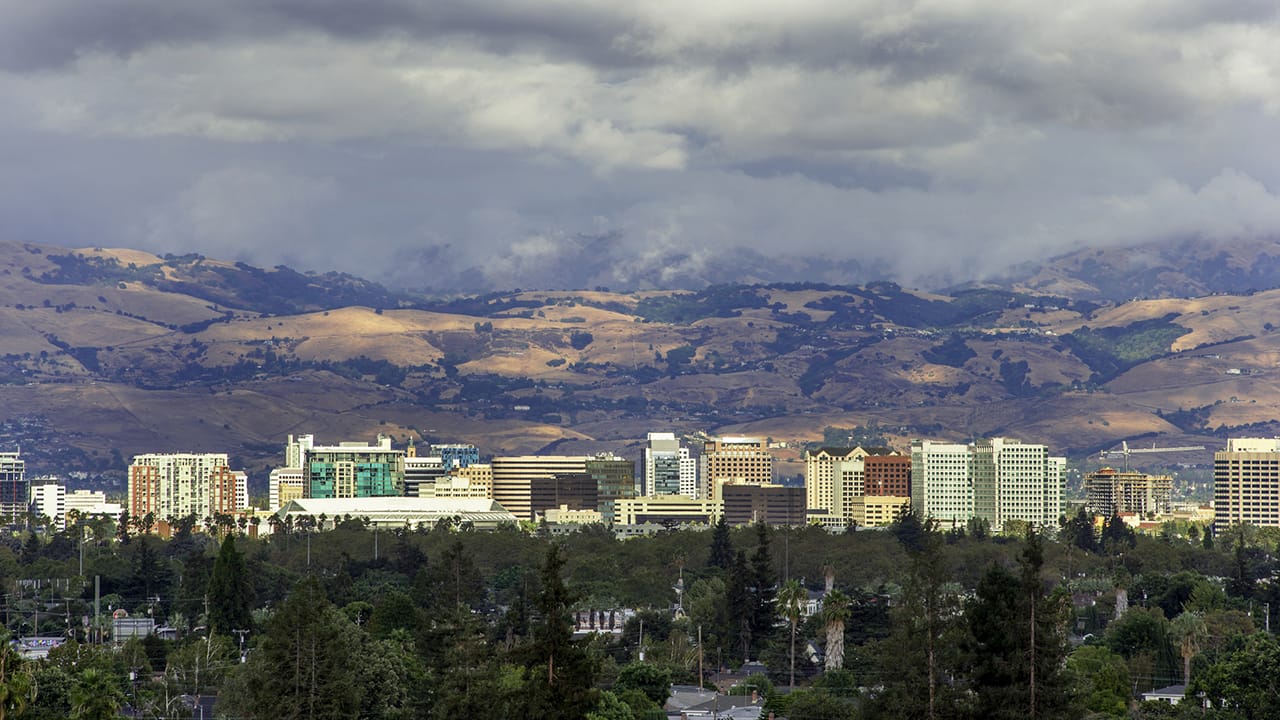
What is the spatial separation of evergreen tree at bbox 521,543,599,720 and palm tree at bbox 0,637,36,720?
26165mm

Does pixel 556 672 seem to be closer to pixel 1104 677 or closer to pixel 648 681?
pixel 648 681

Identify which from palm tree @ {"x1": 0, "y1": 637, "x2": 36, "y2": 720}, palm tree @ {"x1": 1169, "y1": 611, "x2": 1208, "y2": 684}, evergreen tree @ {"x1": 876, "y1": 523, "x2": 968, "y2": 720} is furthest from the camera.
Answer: palm tree @ {"x1": 1169, "y1": 611, "x2": 1208, "y2": 684}

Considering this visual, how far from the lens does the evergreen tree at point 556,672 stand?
4200 inches

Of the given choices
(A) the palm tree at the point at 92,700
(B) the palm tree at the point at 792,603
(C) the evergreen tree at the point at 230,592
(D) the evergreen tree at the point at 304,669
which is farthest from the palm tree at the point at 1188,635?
(A) the palm tree at the point at 92,700

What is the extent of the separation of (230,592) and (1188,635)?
3127 inches

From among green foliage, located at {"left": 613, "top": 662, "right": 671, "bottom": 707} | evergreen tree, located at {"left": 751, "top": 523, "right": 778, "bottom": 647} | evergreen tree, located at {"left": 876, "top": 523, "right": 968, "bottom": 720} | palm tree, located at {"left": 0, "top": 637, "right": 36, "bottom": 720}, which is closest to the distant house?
green foliage, located at {"left": 613, "top": 662, "right": 671, "bottom": 707}

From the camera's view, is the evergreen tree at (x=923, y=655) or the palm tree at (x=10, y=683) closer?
the palm tree at (x=10, y=683)

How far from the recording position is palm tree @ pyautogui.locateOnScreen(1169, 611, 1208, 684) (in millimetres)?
158000

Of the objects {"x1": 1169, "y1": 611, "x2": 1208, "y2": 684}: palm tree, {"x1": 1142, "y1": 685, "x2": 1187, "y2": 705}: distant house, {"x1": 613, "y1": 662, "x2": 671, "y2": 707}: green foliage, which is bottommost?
{"x1": 1142, "y1": 685, "x2": 1187, "y2": 705}: distant house

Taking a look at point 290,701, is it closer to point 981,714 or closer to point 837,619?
point 981,714

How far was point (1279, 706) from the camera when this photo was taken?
408ft

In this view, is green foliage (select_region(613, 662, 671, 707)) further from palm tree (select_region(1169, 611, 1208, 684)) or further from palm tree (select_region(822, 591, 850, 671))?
palm tree (select_region(1169, 611, 1208, 684))

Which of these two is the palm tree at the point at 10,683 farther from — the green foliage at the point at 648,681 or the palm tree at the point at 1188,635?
the palm tree at the point at 1188,635

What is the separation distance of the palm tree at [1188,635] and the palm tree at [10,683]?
93041 mm
